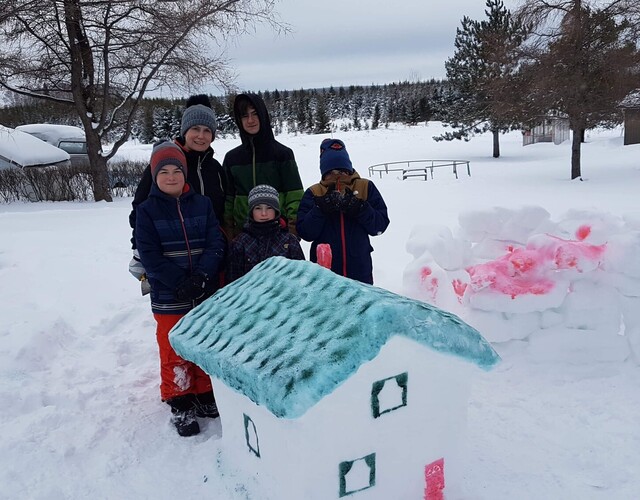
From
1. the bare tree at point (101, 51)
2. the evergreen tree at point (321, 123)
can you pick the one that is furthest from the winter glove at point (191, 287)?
the evergreen tree at point (321, 123)

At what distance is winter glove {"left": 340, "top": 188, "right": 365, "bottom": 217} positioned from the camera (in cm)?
312

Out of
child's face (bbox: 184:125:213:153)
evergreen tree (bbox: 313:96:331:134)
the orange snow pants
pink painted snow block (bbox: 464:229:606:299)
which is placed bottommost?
the orange snow pants

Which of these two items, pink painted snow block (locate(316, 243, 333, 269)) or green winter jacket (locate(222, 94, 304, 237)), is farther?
green winter jacket (locate(222, 94, 304, 237))

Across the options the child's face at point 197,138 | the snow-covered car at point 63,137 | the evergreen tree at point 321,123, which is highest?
the evergreen tree at point 321,123

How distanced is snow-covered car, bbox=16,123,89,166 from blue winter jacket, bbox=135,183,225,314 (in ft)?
51.5

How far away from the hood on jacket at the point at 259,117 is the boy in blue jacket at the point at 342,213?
0.39 m

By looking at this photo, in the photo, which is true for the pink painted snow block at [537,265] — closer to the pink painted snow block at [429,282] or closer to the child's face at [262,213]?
the pink painted snow block at [429,282]

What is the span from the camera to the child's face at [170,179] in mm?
2865

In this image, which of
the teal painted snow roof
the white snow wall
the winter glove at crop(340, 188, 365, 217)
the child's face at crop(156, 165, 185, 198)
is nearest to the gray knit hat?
the child's face at crop(156, 165, 185, 198)

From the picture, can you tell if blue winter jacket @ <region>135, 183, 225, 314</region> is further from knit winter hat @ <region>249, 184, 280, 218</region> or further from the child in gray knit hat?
knit winter hat @ <region>249, 184, 280, 218</region>

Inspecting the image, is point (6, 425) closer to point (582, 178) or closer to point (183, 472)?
point (183, 472)

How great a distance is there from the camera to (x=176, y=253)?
9.62ft

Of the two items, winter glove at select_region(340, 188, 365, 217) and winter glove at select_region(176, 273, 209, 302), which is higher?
winter glove at select_region(340, 188, 365, 217)

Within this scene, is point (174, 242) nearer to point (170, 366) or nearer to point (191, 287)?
point (191, 287)
